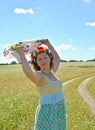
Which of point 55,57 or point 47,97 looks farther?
point 55,57

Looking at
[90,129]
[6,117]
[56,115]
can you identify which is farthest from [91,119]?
[56,115]

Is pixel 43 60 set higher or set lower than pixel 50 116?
higher

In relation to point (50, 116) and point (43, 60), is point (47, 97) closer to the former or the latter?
point (50, 116)

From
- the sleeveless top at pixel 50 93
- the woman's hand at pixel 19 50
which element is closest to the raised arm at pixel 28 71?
the woman's hand at pixel 19 50

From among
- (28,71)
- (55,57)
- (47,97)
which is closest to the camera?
(28,71)

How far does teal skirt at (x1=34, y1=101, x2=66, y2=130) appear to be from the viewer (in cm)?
575

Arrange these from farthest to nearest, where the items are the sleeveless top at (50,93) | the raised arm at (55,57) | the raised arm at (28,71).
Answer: the raised arm at (55,57), the sleeveless top at (50,93), the raised arm at (28,71)

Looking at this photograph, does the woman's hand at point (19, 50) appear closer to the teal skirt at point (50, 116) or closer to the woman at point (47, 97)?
the woman at point (47, 97)

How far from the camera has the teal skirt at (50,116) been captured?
575cm

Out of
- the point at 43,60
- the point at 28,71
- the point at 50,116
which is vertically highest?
the point at 43,60

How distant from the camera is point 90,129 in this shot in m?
10.7

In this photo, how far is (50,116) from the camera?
575 centimetres

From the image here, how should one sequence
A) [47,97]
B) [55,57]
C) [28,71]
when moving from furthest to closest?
[55,57] < [47,97] < [28,71]

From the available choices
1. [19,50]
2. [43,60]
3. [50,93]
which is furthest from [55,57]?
[19,50]
